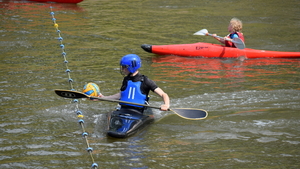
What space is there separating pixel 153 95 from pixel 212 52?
2931 mm

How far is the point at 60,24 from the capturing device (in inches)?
495

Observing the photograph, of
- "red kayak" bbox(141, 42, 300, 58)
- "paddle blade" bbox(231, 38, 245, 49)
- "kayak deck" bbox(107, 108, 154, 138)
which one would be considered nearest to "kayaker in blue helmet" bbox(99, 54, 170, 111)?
"kayak deck" bbox(107, 108, 154, 138)

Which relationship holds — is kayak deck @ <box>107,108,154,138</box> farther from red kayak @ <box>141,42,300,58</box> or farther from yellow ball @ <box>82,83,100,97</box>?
red kayak @ <box>141,42,300,58</box>

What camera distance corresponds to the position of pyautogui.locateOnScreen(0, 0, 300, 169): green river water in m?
4.44

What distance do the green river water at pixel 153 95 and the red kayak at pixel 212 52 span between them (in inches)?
6.9

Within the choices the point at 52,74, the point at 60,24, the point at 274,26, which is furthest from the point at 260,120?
the point at 60,24

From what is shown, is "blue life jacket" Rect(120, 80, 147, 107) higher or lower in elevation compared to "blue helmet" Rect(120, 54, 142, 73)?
lower

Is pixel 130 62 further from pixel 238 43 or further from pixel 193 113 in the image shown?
pixel 238 43

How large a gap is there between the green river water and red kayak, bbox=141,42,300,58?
0.18 m

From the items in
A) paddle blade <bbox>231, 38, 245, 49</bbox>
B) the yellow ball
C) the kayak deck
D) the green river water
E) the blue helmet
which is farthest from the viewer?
paddle blade <bbox>231, 38, 245, 49</bbox>

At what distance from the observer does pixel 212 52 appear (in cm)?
916

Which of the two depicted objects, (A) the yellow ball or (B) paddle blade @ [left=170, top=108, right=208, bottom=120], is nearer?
(B) paddle blade @ [left=170, top=108, right=208, bottom=120]

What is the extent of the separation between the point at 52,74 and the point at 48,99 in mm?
1400

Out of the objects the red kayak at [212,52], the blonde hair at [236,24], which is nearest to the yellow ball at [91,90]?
the red kayak at [212,52]
